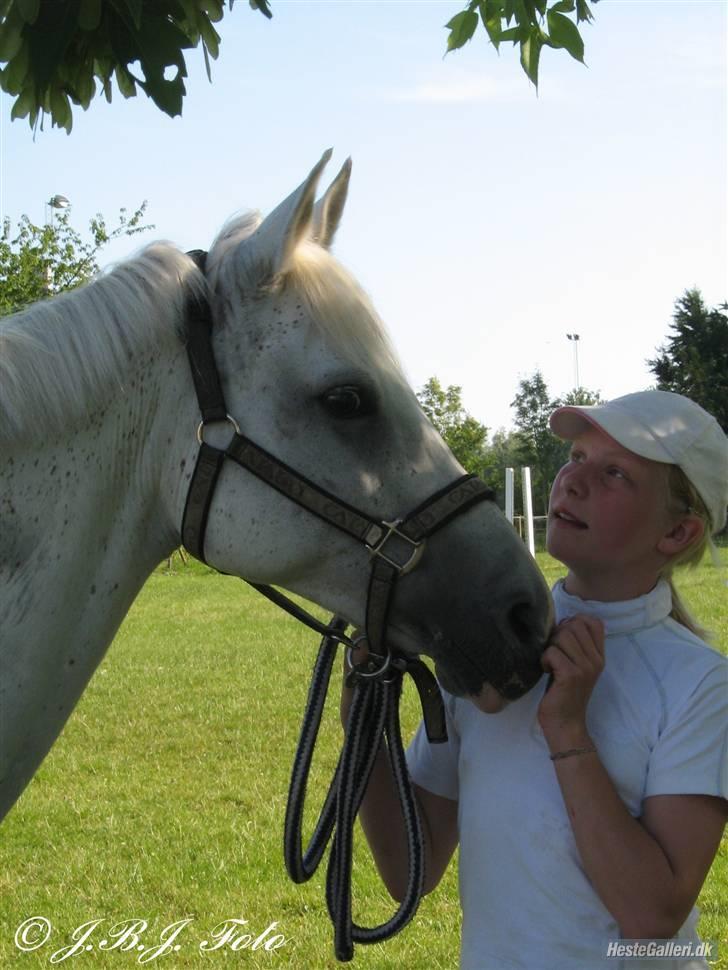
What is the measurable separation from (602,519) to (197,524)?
0.82 metres

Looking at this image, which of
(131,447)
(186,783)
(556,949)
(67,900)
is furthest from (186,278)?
(186,783)

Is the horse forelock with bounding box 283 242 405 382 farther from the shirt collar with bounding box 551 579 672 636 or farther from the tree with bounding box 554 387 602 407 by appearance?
the tree with bounding box 554 387 602 407

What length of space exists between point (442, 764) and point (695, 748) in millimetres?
620

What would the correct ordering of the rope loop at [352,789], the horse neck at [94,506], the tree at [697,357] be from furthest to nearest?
1. the tree at [697,357]
2. the rope loop at [352,789]
3. the horse neck at [94,506]

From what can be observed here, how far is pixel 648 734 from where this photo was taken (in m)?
1.79

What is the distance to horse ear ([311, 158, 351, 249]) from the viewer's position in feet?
7.50

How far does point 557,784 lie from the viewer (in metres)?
1.83

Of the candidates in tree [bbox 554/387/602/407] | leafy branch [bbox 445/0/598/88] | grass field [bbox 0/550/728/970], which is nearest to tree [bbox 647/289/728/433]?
tree [bbox 554/387/602/407]

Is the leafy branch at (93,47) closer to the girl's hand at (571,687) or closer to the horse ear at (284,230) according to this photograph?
the horse ear at (284,230)

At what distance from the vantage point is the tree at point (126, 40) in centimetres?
266

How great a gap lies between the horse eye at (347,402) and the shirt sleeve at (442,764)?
0.67m
